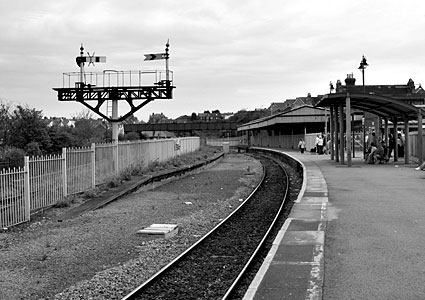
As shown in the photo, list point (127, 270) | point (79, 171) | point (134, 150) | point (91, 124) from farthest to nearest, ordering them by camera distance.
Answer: point (91, 124), point (134, 150), point (79, 171), point (127, 270)

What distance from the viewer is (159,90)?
29672mm

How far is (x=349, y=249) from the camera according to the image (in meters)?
8.81

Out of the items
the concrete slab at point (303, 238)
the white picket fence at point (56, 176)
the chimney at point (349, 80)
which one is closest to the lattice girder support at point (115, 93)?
the white picket fence at point (56, 176)

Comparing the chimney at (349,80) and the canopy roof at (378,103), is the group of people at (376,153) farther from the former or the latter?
the chimney at (349,80)

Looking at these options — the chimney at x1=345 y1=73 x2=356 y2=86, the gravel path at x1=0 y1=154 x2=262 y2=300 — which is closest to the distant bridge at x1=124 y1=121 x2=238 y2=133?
the chimney at x1=345 y1=73 x2=356 y2=86

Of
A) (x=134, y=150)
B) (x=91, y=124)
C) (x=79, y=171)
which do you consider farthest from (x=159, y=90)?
(x=91, y=124)

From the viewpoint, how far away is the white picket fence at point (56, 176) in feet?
38.5

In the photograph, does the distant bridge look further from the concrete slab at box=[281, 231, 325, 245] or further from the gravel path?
the concrete slab at box=[281, 231, 325, 245]

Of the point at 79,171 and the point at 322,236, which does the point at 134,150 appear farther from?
the point at 322,236

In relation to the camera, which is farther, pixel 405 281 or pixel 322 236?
pixel 322 236

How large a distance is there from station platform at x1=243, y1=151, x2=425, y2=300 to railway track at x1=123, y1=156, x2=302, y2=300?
453 millimetres

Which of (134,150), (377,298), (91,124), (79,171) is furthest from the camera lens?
(91,124)

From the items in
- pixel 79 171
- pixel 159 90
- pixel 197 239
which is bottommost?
pixel 197 239

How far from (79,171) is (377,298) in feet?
38.8
